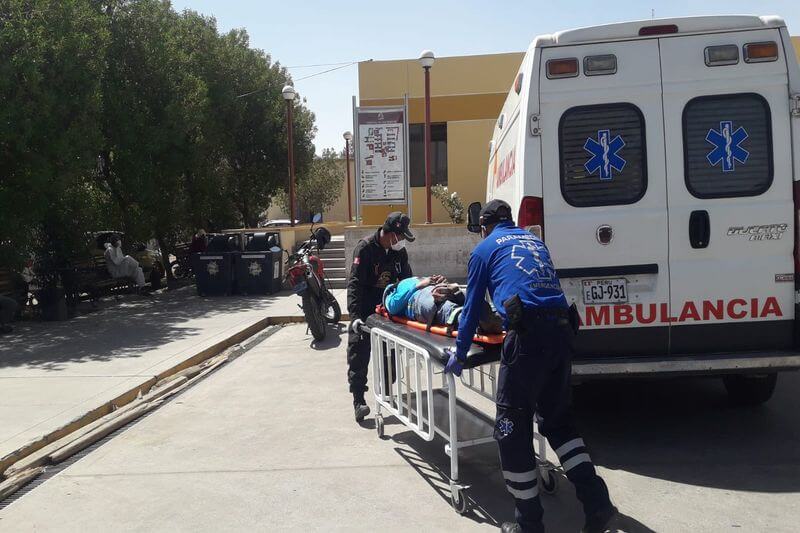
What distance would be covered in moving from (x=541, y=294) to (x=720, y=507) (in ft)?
5.68

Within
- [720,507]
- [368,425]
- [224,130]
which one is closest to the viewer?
[720,507]

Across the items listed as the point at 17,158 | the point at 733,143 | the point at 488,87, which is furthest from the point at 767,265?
the point at 488,87

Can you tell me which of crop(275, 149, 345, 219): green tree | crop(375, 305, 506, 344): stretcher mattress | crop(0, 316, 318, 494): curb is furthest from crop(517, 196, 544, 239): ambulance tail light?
crop(275, 149, 345, 219): green tree

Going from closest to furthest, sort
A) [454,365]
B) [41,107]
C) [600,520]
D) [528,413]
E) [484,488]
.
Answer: [600,520], [528,413], [454,365], [484,488], [41,107]

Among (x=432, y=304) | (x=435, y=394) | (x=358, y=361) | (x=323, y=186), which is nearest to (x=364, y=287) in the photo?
(x=358, y=361)

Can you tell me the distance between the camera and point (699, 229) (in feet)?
16.4

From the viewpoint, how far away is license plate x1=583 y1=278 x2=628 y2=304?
505 centimetres

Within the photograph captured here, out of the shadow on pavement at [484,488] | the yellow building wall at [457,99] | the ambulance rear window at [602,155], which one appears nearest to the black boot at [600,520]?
the shadow on pavement at [484,488]

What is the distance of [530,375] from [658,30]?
2.75 meters

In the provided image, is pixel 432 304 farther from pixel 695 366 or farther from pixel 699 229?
pixel 699 229

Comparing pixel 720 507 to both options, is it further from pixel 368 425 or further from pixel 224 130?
pixel 224 130

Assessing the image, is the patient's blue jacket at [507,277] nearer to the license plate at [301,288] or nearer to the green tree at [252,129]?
the license plate at [301,288]

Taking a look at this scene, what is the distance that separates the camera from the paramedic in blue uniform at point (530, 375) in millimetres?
3811

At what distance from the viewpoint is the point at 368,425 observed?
6.26m
